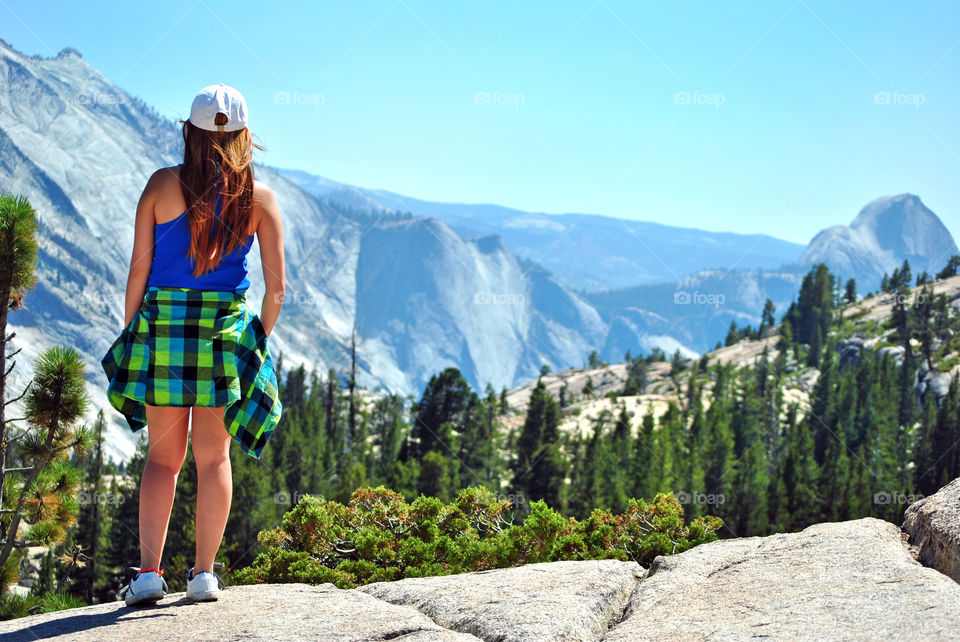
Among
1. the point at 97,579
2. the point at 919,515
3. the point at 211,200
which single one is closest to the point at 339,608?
the point at 211,200

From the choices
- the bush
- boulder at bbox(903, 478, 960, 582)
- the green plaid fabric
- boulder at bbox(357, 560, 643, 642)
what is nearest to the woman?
the green plaid fabric

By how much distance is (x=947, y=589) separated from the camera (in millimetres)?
4570

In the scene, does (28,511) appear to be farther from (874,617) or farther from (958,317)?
(958,317)

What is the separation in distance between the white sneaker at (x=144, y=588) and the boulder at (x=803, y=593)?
3.24m

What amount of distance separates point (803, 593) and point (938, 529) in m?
1.49

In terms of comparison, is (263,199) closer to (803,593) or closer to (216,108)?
(216,108)

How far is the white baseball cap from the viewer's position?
18.9ft

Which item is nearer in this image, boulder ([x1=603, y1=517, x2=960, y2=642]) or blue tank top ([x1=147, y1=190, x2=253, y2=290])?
boulder ([x1=603, y1=517, x2=960, y2=642])

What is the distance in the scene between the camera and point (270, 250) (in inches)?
244

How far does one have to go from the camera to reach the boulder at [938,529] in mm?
5469

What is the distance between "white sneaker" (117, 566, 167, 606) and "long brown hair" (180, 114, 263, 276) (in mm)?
2194

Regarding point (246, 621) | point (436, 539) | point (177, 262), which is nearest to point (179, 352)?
point (177, 262)

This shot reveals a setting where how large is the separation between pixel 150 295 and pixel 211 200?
2.62 ft

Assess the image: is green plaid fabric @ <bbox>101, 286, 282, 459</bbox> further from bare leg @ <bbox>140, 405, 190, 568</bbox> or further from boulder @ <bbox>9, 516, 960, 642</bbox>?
boulder @ <bbox>9, 516, 960, 642</bbox>
